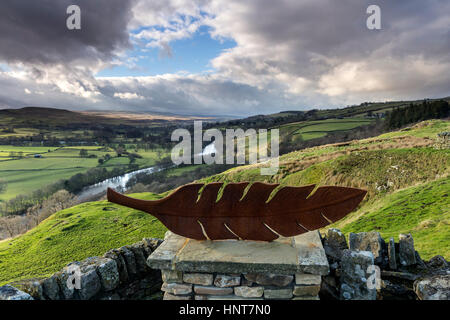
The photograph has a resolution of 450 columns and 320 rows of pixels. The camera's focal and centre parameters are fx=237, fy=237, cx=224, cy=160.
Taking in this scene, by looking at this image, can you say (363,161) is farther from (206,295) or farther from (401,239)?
(206,295)

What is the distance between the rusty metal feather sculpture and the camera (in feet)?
12.4

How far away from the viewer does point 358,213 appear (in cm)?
1261

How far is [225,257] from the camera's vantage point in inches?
137

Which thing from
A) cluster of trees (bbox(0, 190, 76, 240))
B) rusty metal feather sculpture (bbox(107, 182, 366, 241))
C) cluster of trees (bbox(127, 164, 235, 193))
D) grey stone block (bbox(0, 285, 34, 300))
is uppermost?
rusty metal feather sculpture (bbox(107, 182, 366, 241))

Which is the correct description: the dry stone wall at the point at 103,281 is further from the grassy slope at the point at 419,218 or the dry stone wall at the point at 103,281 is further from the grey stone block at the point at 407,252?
the grassy slope at the point at 419,218

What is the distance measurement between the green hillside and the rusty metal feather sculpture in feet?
14.7

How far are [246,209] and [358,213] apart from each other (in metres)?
11.2

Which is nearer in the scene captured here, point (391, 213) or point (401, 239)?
point (401, 239)

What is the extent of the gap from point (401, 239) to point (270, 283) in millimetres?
3148

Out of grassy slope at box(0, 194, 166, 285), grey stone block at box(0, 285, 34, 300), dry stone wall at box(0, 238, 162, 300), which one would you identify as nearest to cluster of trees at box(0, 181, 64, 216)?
grassy slope at box(0, 194, 166, 285)

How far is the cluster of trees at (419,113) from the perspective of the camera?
4762 cm

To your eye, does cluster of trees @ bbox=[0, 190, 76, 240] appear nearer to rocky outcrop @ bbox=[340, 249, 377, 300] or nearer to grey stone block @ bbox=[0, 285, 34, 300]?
grey stone block @ bbox=[0, 285, 34, 300]
